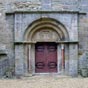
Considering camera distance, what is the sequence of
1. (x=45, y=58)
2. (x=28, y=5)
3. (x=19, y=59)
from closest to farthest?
(x=19, y=59)
(x=28, y=5)
(x=45, y=58)

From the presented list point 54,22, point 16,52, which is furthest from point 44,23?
point 16,52

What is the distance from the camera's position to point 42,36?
537 inches

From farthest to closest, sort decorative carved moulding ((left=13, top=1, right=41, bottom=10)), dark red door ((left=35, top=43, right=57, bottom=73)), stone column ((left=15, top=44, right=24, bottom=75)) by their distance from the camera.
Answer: dark red door ((left=35, top=43, right=57, bottom=73)) → decorative carved moulding ((left=13, top=1, right=41, bottom=10)) → stone column ((left=15, top=44, right=24, bottom=75))

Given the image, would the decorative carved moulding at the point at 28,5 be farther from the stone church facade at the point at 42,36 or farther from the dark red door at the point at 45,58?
the dark red door at the point at 45,58

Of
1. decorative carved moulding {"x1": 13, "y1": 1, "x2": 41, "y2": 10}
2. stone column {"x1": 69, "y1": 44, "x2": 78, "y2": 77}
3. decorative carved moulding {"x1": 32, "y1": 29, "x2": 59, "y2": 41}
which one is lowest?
stone column {"x1": 69, "y1": 44, "x2": 78, "y2": 77}

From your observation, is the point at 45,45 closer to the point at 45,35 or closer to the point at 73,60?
the point at 45,35

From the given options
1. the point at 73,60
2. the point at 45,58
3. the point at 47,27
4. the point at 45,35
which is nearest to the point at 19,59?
the point at 45,58

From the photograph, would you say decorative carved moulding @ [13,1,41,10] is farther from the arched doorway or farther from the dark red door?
the dark red door

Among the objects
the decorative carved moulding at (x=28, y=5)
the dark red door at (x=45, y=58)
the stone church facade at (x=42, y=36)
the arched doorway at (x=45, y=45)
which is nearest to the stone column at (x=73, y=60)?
the stone church facade at (x=42, y=36)

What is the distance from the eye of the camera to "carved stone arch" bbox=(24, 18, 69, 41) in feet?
43.9

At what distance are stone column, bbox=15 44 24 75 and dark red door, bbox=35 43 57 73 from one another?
73 centimetres

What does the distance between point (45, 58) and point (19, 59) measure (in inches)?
45.1

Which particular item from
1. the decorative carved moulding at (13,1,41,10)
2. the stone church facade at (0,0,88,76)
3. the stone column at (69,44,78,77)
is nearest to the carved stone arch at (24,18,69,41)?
the stone church facade at (0,0,88,76)

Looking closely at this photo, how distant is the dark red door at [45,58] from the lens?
13719mm
